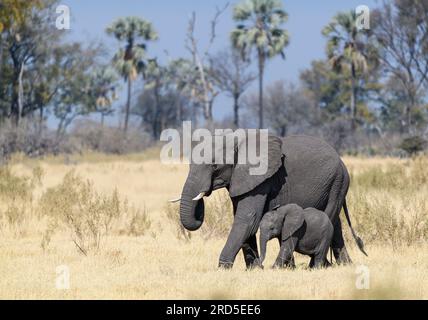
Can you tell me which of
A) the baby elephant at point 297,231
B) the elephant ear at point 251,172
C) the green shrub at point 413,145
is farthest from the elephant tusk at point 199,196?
the green shrub at point 413,145

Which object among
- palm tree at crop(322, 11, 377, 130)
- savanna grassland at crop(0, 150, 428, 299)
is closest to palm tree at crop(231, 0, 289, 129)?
palm tree at crop(322, 11, 377, 130)

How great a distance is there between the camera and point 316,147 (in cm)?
1136

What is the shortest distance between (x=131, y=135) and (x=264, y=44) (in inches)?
364

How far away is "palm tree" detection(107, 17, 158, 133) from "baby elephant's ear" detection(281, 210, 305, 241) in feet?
156

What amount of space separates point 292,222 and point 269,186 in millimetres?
520

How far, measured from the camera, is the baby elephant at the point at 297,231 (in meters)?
10.8

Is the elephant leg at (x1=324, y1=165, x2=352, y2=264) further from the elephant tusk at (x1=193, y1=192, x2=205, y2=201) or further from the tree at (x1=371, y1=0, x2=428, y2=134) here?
the tree at (x1=371, y1=0, x2=428, y2=134)

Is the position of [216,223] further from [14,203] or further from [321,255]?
[14,203]

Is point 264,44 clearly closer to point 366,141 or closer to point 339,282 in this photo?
point 366,141

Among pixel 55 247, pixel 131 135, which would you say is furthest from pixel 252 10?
pixel 55 247

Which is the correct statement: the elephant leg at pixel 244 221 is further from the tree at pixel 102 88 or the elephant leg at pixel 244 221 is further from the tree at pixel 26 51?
the tree at pixel 102 88

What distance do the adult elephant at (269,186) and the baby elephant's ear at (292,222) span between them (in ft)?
1.06

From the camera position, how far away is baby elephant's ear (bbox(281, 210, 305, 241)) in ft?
35.2
